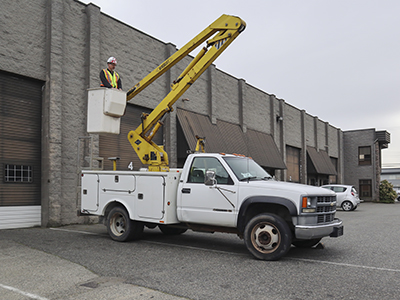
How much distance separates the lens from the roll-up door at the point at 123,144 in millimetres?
15391

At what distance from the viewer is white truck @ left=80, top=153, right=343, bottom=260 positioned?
7508 mm

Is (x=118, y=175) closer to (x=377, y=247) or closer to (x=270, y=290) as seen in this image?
(x=270, y=290)

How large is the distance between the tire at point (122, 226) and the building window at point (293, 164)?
75.4 feet

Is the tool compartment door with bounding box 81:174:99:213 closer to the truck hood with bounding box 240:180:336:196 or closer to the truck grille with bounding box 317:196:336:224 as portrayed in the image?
the truck hood with bounding box 240:180:336:196

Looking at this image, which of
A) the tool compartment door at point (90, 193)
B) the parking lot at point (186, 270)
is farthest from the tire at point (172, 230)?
the tool compartment door at point (90, 193)

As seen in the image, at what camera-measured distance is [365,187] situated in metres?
43.8

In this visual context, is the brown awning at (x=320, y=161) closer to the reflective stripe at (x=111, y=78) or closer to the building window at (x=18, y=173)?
the building window at (x=18, y=173)

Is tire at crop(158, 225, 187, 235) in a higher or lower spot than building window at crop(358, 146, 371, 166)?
→ lower

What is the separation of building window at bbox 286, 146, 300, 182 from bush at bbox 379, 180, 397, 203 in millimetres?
13561

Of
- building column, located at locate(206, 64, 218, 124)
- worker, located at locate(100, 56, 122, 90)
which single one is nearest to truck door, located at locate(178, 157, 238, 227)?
worker, located at locate(100, 56, 122, 90)

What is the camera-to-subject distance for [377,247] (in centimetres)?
927

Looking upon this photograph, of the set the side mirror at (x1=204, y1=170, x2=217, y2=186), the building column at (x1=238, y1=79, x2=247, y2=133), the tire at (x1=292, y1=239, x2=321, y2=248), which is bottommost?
the tire at (x1=292, y1=239, x2=321, y2=248)

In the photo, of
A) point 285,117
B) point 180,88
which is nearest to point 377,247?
point 180,88

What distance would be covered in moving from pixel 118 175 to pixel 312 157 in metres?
28.4
